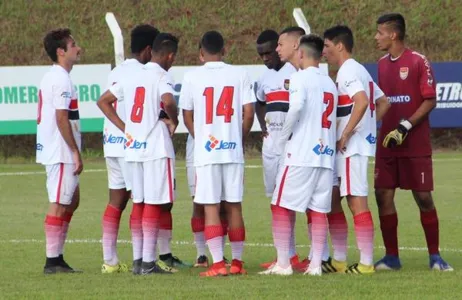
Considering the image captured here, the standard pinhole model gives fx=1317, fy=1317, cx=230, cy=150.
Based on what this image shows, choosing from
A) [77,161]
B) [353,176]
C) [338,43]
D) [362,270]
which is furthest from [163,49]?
[362,270]

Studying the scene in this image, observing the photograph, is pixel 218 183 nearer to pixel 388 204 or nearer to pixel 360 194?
pixel 360 194

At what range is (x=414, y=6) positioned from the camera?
35500 mm

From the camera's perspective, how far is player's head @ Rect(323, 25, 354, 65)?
11672 mm

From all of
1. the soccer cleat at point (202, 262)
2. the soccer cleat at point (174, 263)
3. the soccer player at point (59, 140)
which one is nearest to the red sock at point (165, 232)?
the soccer cleat at point (174, 263)

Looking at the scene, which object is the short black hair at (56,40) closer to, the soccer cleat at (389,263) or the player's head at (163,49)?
the player's head at (163,49)

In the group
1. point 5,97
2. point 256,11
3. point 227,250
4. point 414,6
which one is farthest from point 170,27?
point 227,250

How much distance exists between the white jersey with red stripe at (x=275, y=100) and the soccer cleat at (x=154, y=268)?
59.0 inches

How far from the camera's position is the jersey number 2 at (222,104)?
37.3ft

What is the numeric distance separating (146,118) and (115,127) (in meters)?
0.67

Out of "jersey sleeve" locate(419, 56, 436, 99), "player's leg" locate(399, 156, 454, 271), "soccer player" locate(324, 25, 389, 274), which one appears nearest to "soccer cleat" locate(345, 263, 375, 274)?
"soccer player" locate(324, 25, 389, 274)

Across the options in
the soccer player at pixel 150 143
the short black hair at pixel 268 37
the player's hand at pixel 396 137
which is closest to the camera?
the soccer player at pixel 150 143

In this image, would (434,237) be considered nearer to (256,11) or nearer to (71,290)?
(71,290)

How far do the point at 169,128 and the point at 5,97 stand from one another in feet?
51.0

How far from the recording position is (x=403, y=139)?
11.8 m
